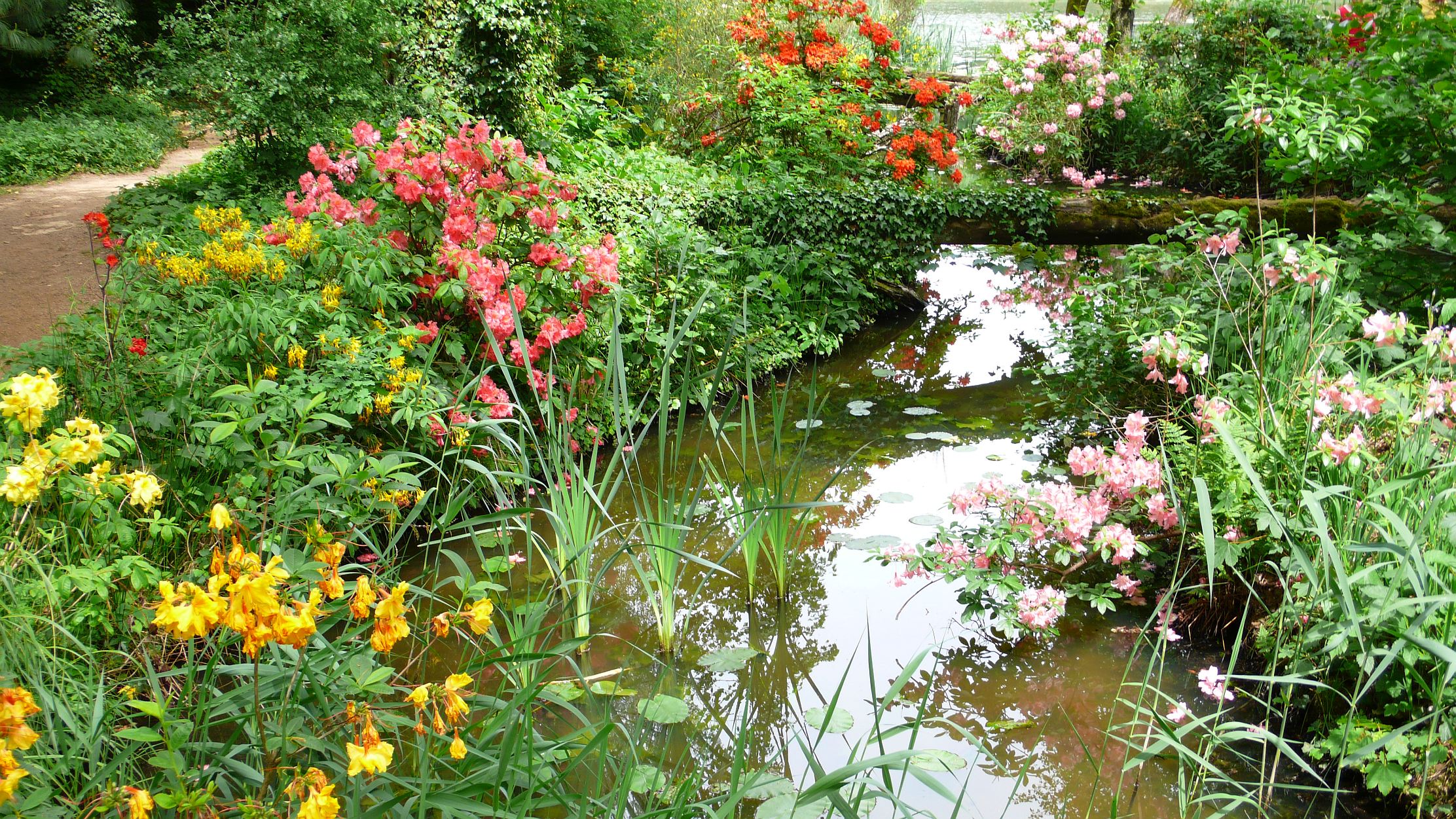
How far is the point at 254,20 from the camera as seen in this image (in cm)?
624

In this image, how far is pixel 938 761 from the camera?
2240 mm

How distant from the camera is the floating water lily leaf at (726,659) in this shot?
2783 millimetres

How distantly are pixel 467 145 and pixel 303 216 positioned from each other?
0.83 m

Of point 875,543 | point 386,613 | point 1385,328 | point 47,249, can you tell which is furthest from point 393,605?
point 47,249

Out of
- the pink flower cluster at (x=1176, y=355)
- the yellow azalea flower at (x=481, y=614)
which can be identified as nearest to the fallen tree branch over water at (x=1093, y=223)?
the pink flower cluster at (x=1176, y=355)

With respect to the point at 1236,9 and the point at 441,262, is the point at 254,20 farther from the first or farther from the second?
the point at 1236,9

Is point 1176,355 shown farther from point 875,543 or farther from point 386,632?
point 386,632

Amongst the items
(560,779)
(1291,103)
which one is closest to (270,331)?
(560,779)

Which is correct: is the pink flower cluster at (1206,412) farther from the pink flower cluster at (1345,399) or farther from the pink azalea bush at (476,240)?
the pink azalea bush at (476,240)

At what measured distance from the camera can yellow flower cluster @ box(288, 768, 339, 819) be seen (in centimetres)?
121

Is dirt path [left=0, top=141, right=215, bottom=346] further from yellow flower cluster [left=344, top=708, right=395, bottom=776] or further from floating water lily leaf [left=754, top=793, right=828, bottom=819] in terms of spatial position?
floating water lily leaf [left=754, top=793, right=828, bottom=819]

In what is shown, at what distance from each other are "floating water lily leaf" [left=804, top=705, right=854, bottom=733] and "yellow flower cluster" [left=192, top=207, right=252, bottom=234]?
2989 mm

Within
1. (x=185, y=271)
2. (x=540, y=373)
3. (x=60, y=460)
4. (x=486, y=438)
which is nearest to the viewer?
(x=60, y=460)

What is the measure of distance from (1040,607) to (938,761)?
796 mm
